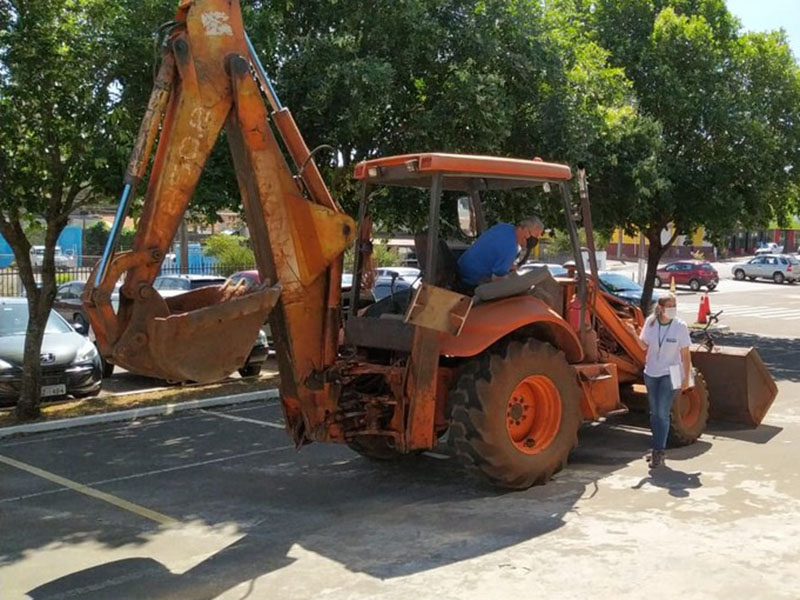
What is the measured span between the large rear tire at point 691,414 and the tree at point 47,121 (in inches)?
266

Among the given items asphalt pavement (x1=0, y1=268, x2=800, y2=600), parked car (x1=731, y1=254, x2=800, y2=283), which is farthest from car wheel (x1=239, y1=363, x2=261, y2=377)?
parked car (x1=731, y1=254, x2=800, y2=283)

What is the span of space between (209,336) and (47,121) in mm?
5130

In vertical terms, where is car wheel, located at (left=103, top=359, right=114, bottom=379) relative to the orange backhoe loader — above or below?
below

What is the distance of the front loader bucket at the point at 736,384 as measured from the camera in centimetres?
945

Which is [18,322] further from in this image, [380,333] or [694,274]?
[694,274]

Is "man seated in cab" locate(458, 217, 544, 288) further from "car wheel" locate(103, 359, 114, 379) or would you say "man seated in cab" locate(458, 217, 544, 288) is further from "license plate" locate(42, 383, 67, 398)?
"car wheel" locate(103, 359, 114, 379)

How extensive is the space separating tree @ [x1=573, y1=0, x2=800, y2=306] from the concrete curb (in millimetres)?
9118

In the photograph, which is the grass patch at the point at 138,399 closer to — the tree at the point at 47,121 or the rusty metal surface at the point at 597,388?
the tree at the point at 47,121

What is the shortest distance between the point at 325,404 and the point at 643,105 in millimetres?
14353

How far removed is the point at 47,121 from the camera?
384 inches

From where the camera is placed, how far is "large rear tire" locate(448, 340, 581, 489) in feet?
22.2

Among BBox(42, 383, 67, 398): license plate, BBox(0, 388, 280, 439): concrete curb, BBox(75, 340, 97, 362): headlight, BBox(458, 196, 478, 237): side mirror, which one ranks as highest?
BBox(458, 196, 478, 237): side mirror

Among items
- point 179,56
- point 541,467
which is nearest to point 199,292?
point 179,56

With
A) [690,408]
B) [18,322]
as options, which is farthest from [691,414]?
[18,322]
